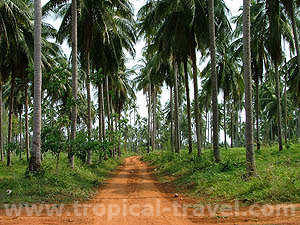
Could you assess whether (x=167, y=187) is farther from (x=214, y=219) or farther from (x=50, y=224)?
(x=50, y=224)

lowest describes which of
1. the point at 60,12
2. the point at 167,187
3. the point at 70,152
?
the point at 167,187

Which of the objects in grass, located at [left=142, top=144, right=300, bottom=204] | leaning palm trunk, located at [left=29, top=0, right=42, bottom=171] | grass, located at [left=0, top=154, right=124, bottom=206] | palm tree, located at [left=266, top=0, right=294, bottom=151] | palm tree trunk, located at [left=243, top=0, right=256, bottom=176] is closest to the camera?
grass, located at [left=142, top=144, right=300, bottom=204]

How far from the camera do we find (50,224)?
241 inches

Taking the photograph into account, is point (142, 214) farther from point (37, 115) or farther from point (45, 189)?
point (37, 115)

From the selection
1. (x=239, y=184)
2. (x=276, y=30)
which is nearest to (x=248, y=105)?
(x=239, y=184)

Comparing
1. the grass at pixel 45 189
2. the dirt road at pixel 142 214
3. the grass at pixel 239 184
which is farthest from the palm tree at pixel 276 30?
the grass at pixel 45 189

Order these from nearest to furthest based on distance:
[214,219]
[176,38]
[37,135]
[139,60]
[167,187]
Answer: [214,219], [37,135], [167,187], [176,38], [139,60]

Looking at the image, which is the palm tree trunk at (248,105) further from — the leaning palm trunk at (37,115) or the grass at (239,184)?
the leaning palm trunk at (37,115)

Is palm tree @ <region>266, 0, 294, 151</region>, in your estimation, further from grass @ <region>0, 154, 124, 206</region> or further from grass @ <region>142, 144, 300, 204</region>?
grass @ <region>0, 154, 124, 206</region>

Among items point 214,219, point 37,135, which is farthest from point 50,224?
point 37,135

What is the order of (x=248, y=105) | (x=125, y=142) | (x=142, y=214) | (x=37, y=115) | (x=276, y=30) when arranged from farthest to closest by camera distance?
1. (x=276, y=30)
2. (x=125, y=142)
3. (x=37, y=115)
4. (x=248, y=105)
5. (x=142, y=214)

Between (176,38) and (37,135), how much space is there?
32.2ft

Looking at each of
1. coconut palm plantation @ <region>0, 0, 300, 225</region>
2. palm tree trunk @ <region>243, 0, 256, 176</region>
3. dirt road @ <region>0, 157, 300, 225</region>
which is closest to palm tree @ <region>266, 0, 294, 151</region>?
coconut palm plantation @ <region>0, 0, 300, 225</region>

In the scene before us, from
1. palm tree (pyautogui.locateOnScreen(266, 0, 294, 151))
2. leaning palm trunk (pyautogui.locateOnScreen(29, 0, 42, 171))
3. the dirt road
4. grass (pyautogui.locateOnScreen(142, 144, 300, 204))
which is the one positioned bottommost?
the dirt road
